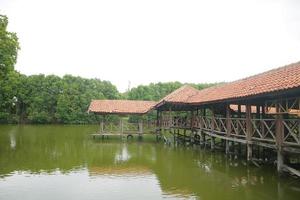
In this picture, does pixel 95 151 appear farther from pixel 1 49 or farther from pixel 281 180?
pixel 281 180

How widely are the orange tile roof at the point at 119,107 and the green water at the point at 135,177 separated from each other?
29.9 ft

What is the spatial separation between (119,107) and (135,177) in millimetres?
16635

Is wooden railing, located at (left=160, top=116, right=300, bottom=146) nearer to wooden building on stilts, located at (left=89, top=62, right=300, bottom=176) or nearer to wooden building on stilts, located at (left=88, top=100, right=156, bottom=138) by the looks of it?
wooden building on stilts, located at (left=89, top=62, right=300, bottom=176)

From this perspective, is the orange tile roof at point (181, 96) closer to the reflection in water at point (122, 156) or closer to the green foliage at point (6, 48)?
the reflection in water at point (122, 156)

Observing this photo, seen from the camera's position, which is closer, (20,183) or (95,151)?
(20,183)

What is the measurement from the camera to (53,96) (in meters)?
54.7

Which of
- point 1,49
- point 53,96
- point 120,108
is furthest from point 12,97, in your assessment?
point 1,49

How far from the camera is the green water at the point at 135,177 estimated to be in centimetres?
1043

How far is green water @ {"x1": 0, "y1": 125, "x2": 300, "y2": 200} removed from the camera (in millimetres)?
10430

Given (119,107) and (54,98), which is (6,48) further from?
(54,98)

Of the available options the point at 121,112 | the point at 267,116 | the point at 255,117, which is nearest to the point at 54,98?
the point at 121,112

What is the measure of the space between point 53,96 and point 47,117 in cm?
424

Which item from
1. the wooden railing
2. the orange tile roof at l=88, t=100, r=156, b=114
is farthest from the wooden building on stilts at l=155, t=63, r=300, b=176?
the orange tile roof at l=88, t=100, r=156, b=114

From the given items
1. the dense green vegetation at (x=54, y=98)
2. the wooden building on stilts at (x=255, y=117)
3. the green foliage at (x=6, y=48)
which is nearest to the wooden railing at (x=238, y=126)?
the wooden building on stilts at (x=255, y=117)
